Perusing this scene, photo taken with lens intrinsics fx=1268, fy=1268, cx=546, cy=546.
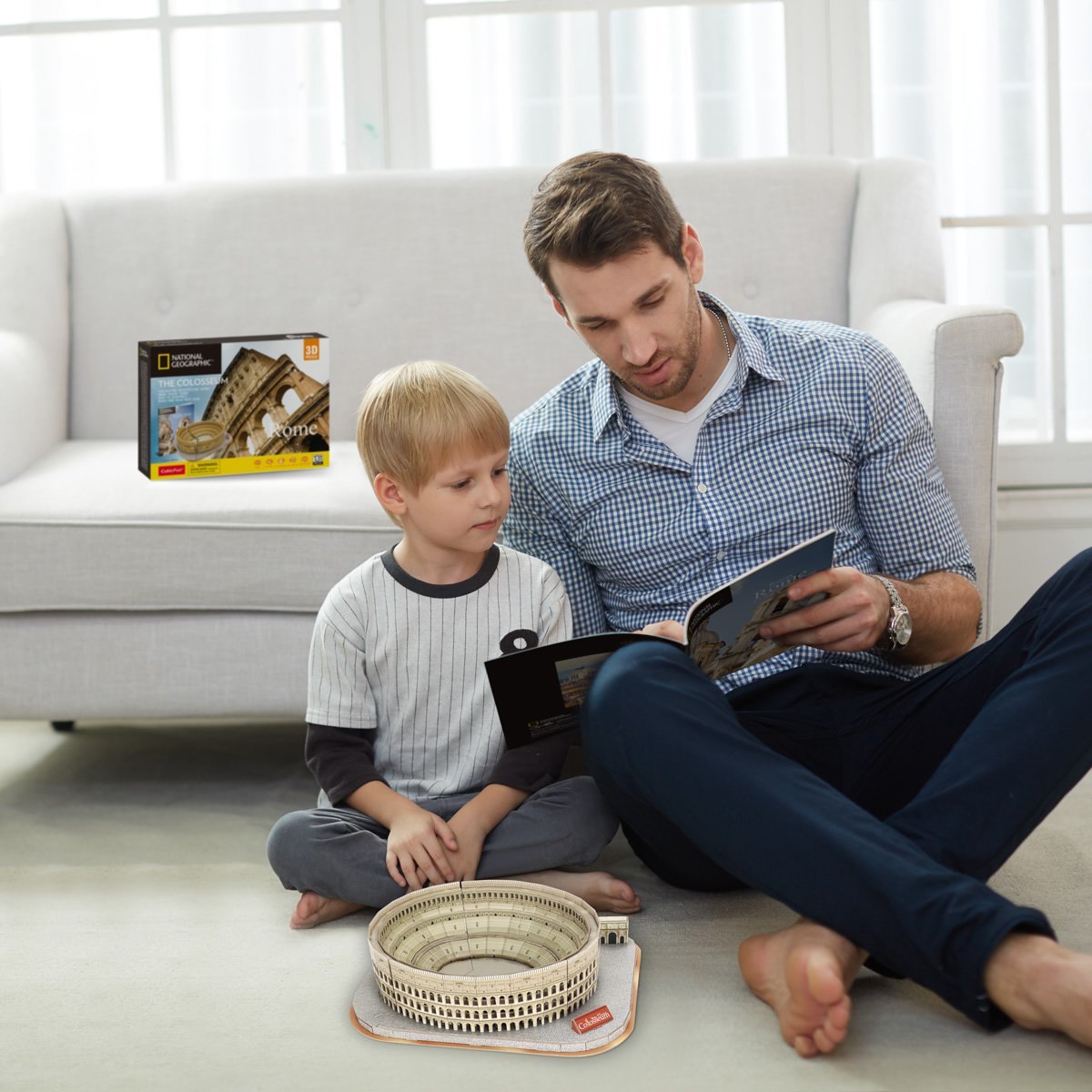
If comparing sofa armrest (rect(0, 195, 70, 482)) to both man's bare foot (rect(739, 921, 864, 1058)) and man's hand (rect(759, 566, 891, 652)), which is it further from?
man's bare foot (rect(739, 921, 864, 1058))

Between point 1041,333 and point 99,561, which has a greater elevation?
point 1041,333

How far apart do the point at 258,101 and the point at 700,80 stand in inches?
36.1

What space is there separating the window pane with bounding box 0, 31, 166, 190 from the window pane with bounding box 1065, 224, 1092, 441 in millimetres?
1878

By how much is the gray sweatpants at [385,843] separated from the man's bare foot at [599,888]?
1 cm

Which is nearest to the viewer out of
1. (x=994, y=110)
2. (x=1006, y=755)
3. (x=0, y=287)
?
(x=1006, y=755)

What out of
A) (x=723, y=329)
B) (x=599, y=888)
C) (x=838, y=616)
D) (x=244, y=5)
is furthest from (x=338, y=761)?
(x=244, y=5)

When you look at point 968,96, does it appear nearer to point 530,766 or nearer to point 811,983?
point 530,766

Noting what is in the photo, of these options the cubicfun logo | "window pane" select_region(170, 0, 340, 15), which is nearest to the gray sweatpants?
the cubicfun logo

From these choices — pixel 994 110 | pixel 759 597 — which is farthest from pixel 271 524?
pixel 994 110

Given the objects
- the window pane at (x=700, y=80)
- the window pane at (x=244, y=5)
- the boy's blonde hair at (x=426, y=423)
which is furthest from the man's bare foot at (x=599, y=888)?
the window pane at (x=244, y=5)

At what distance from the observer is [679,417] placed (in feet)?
4.80

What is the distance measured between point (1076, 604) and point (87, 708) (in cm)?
126

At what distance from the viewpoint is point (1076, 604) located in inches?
45.6

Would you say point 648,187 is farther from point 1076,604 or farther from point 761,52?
point 761,52
